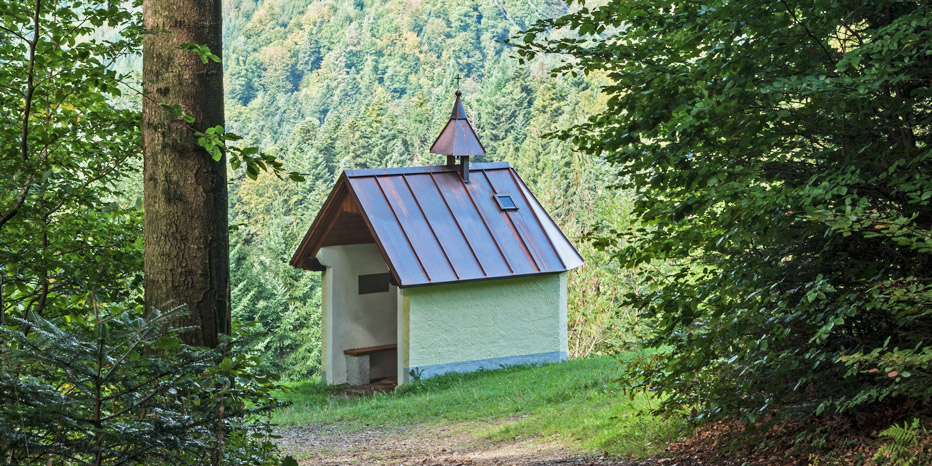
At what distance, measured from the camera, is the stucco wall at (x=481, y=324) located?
1477 cm

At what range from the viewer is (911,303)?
12.6ft

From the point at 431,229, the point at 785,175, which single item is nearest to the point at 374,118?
the point at 431,229

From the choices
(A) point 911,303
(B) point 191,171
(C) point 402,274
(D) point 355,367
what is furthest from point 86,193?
(D) point 355,367

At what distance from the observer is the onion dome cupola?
1603 cm

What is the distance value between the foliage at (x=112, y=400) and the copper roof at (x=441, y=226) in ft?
36.1

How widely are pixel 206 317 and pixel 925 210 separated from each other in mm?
3853

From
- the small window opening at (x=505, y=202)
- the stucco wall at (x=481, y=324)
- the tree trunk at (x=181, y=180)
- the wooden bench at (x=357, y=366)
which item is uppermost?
the small window opening at (x=505, y=202)

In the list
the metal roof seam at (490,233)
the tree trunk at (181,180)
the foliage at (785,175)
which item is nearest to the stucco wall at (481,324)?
the metal roof seam at (490,233)

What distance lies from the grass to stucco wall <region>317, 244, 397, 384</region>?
2.82 ft

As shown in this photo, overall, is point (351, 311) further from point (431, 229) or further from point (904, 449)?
point (904, 449)

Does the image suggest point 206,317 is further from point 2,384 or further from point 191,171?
point 2,384

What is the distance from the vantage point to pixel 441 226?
605 inches

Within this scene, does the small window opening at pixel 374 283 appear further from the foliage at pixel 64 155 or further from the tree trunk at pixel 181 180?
the tree trunk at pixel 181 180

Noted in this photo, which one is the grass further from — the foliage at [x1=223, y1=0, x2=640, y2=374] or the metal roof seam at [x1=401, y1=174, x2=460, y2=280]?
the foliage at [x1=223, y1=0, x2=640, y2=374]
